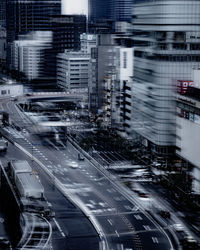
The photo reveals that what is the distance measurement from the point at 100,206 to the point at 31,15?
35102 millimetres

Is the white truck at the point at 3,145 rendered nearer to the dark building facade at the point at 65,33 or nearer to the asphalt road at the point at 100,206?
the asphalt road at the point at 100,206

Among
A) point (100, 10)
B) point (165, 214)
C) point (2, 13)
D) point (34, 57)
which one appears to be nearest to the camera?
point (165, 214)

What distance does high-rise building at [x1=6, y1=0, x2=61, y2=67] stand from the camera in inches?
1758

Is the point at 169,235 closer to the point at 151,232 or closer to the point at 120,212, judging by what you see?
the point at 151,232

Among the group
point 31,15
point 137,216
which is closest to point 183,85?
point 137,216

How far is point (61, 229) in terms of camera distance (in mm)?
10555

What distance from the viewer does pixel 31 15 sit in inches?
1781

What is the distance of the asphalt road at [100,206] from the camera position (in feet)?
33.0

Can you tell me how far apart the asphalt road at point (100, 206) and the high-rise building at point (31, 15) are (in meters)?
28.8

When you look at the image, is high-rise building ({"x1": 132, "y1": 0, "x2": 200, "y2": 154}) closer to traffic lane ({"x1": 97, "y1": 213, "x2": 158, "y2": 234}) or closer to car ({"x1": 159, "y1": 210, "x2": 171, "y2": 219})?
car ({"x1": 159, "y1": 210, "x2": 171, "y2": 219})

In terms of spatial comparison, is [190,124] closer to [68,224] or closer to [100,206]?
[100,206]

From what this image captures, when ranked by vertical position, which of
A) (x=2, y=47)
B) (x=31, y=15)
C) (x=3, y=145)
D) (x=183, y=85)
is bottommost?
(x=3, y=145)

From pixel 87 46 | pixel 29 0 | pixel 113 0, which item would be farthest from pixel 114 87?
pixel 113 0

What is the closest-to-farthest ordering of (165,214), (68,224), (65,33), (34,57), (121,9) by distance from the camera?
(68,224) → (165,214) → (34,57) → (65,33) → (121,9)
